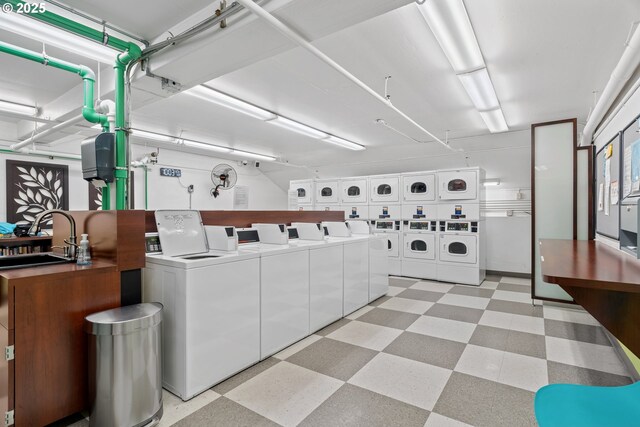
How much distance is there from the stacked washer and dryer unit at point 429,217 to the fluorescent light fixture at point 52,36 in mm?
4884

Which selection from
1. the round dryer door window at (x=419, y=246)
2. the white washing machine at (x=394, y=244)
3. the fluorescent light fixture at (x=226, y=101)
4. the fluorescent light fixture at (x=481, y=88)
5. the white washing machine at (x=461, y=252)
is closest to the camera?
the fluorescent light fixture at (x=481, y=88)

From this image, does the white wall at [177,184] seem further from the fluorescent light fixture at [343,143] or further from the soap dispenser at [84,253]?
the soap dispenser at [84,253]

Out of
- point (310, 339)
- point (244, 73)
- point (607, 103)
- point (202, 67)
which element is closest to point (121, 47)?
point (202, 67)

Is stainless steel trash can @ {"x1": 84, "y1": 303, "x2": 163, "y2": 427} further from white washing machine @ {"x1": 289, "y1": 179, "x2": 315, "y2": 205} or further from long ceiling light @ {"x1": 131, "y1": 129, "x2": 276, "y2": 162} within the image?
white washing machine @ {"x1": 289, "y1": 179, "x2": 315, "y2": 205}

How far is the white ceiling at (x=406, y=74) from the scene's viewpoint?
8.04 ft

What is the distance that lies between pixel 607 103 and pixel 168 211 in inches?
180

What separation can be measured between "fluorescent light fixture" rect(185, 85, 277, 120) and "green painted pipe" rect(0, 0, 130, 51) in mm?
1040

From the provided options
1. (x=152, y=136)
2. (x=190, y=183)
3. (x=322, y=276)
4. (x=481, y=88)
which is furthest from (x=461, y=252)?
(x=190, y=183)

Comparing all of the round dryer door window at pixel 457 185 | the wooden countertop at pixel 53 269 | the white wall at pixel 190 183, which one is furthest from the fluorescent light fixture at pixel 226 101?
the white wall at pixel 190 183

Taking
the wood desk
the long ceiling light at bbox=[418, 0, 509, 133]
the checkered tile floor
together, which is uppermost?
the long ceiling light at bbox=[418, 0, 509, 133]

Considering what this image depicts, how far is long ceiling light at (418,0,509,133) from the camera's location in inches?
85.3

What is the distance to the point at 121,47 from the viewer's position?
2568 millimetres

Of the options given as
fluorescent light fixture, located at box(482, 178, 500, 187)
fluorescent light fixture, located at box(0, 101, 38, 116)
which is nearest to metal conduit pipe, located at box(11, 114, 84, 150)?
fluorescent light fixture, located at box(0, 101, 38, 116)

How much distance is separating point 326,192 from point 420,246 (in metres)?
2.48
